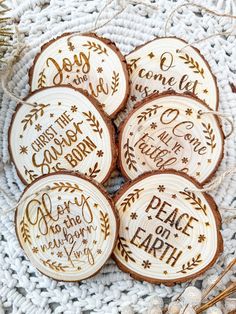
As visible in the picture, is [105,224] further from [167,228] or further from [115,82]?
[115,82]

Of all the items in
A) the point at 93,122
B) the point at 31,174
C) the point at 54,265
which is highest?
the point at 93,122

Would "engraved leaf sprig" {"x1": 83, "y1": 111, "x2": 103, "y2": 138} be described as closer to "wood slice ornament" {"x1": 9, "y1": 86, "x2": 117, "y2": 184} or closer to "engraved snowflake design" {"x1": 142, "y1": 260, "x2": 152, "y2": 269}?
"wood slice ornament" {"x1": 9, "y1": 86, "x2": 117, "y2": 184}

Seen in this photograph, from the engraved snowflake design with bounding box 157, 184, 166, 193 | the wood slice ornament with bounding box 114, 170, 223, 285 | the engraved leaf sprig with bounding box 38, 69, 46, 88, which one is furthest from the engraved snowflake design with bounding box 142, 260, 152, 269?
the engraved leaf sprig with bounding box 38, 69, 46, 88

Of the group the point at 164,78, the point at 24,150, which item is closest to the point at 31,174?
the point at 24,150

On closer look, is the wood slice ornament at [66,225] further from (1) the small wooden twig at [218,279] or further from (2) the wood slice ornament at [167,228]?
(1) the small wooden twig at [218,279]

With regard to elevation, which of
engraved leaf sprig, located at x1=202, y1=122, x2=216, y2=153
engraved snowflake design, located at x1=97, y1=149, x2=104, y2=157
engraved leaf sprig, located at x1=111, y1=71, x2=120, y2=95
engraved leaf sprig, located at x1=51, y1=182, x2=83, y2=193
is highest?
engraved leaf sprig, located at x1=111, y1=71, x2=120, y2=95
